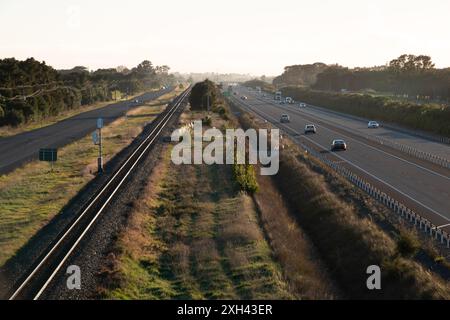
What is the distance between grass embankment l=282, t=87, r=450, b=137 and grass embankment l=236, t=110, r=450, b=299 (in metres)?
36.6

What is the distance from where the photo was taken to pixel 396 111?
79.3m

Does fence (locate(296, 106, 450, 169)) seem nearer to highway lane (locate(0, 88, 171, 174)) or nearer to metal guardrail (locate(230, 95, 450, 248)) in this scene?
metal guardrail (locate(230, 95, 450, 248))

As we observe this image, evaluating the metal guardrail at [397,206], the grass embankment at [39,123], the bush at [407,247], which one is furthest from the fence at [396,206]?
the grass embankment at [39,123]

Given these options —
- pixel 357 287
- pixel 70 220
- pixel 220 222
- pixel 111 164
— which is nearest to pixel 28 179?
pixel 111 164

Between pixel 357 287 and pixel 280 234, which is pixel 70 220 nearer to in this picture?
pixel 280 234

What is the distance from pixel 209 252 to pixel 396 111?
64992mm

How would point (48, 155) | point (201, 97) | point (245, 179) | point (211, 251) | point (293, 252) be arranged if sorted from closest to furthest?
point (211, 251) → point (293, 252) → point (245, 179) → point (48, 155) → point (201, 97)

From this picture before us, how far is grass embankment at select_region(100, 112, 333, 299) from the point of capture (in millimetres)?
16812

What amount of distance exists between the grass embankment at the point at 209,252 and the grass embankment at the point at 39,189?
4.18 meters

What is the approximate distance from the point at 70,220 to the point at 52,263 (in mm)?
5832

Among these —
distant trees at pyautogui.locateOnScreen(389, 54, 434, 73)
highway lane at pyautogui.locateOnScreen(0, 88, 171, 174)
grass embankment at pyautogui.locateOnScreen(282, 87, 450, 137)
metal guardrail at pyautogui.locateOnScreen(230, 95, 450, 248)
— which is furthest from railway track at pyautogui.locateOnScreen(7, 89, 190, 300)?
distant trees at pyautogui.locateOnScreen(389, 54, 434, 73)

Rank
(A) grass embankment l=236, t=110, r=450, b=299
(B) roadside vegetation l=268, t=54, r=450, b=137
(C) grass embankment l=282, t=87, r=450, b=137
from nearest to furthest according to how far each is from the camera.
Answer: (A) grass embankment l=236, t=110, r=450, b=299, (C) grass embankment l=282, t=87, r=450, b=137, (B) roadside vegetation l=268, t=54, r=450, b=137

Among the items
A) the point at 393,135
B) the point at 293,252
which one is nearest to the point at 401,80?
the point at 393,135

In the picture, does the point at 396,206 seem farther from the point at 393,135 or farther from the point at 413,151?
the point at 393,135
